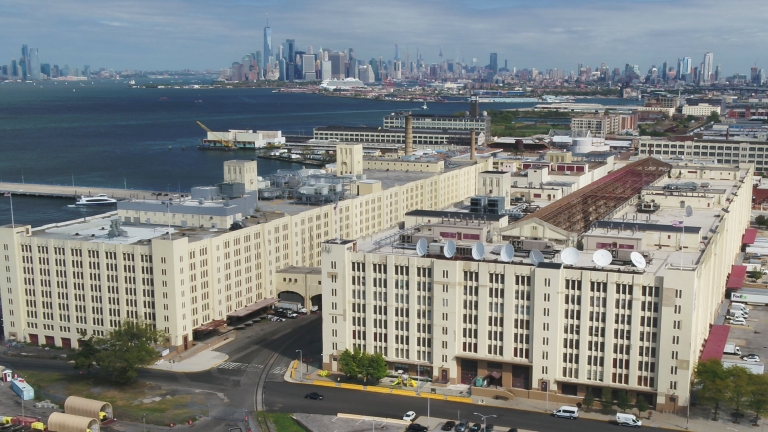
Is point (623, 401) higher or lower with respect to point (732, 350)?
higher

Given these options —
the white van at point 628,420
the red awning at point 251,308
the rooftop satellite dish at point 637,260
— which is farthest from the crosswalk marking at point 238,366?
the rooftop satellite dish at point 637,260

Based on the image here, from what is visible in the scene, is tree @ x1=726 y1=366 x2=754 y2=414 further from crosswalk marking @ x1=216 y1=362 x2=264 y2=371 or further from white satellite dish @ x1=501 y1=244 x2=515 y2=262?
crosswalk marking @ x1=216 y1=362 x2=264 y2=371

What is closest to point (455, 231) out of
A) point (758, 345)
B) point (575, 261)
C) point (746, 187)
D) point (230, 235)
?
point (575, 261)

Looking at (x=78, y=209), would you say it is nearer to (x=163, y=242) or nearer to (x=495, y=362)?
(x=163, y=242)

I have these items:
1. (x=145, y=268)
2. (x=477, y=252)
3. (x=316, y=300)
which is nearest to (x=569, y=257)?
(x=477, y=252)

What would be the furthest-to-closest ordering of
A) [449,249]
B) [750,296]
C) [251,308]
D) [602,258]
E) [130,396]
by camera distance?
[750,296]
[251,308]
[449,249]
[130,396]
[602,258]

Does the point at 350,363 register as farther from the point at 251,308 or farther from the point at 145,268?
the point at 145,268

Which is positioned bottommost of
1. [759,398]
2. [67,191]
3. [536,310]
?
[759,398]

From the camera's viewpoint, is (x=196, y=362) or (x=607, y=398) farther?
(x=196, y=362)
